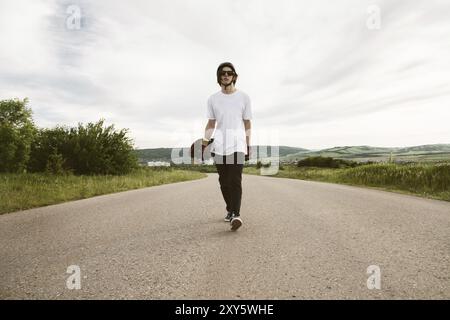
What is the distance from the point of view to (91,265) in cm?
329

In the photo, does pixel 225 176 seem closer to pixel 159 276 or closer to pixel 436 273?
pixel 159 276

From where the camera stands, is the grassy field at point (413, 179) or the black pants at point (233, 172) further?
the grassy field at point (413, 179)

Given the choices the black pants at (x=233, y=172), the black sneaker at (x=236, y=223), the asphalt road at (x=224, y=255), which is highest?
the black pants at (x=233, y=172)

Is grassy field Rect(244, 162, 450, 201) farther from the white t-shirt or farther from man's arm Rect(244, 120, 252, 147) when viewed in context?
the white t-shirt

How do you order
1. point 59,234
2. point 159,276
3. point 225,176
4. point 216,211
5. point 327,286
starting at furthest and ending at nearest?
point 216,211
point 225,176
point 59,234
point 159,276
point 327,286

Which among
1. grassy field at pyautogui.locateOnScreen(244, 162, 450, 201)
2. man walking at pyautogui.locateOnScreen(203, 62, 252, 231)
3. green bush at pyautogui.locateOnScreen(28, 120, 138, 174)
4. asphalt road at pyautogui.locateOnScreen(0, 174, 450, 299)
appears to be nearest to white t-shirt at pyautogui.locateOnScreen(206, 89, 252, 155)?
man walking at pyautogui.locateOnScreen(203, 62, 252, 231)

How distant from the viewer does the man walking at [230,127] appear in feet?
16.6

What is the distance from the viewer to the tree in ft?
108

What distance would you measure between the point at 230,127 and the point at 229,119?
5.0 inches

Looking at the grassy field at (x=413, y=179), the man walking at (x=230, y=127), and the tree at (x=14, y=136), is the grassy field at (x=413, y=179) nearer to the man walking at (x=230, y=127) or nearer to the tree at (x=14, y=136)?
the man walking at (x=230, y=127)

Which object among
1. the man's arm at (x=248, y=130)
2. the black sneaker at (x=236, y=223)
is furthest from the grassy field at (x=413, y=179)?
the black sneaker at (x=236, y=223)

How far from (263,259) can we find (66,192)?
314 inches

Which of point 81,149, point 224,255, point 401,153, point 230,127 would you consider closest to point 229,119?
point 230,127

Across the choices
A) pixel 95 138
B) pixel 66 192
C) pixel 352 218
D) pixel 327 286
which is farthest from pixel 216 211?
pixel 95 138
